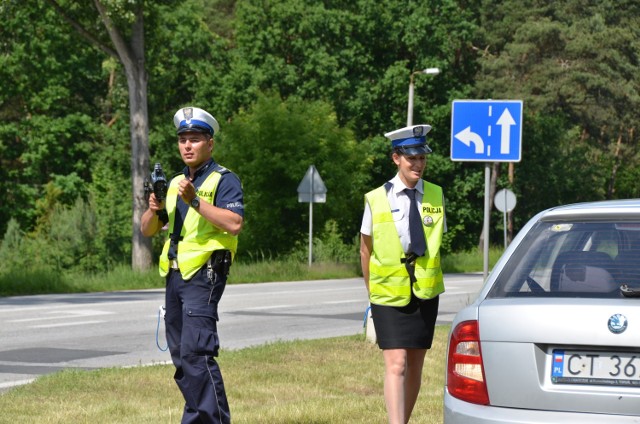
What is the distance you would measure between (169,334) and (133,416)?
5.73 feet

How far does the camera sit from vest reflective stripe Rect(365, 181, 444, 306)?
7.20 metres

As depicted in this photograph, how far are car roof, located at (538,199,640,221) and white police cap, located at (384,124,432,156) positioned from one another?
1586 mm

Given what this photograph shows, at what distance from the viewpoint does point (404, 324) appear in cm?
723

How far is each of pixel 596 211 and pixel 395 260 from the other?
1797 millimetres

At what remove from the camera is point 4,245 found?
36.2 metres

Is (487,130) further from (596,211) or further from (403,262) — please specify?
(596,211)

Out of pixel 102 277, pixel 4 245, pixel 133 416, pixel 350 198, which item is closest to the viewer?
pixel 133 416

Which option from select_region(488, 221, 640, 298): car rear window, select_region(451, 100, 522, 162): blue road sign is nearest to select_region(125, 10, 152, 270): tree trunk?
select_region(451, 100, 522, 162): blue road sign

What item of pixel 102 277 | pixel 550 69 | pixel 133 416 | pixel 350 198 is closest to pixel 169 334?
pixel 133 416

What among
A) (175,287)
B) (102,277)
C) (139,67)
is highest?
(139,67)

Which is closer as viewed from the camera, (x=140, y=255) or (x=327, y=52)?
(x=140, y=255)

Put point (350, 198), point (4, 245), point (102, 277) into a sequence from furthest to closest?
point (350, 198) → point (4, 245) → point (102, 277)

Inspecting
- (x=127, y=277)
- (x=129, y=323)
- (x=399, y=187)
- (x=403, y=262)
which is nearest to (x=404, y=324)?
(x=403, y=262)

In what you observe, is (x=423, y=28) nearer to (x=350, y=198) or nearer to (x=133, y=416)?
(x=350, y=198)
